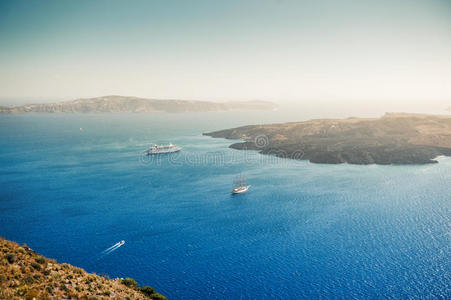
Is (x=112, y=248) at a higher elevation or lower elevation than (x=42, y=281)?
lower

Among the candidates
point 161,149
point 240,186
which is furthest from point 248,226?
point 161,149

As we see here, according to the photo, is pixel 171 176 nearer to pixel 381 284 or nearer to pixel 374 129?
pixel 381 284

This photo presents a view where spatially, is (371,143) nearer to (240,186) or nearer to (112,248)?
(240,186)

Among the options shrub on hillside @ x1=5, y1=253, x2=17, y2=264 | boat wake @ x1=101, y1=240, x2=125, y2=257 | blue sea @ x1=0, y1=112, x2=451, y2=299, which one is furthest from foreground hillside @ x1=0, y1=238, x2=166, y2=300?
boat wake @ x1=101, y1=240, x2=125, y2=257

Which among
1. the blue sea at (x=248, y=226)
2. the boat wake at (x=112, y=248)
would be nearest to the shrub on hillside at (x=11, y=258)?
the blue sea at (x=248, y=226)

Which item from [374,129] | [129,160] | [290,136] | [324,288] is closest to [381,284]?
[324,288]

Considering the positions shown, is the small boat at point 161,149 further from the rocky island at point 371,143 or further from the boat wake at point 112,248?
the boat wake at point 112,248

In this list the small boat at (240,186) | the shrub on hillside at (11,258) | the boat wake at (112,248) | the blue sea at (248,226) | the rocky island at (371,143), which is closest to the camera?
the shrub on hillside at (11,258)
